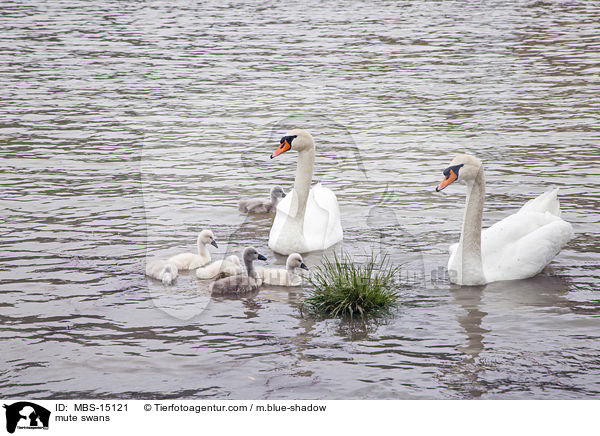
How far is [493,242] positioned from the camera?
32.1 feet

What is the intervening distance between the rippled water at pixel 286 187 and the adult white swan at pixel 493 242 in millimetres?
190

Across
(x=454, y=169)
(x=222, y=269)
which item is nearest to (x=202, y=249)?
(x=222, y=269)

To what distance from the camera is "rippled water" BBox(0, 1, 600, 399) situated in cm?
751

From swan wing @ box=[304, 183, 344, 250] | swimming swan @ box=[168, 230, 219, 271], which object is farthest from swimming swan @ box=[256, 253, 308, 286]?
swan wing @ box=[304, 183, 344, 250]

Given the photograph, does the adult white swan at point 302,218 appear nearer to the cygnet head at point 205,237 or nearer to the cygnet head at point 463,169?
the cygnet head at point 205,237

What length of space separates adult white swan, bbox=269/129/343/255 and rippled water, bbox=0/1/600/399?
232 millimetres

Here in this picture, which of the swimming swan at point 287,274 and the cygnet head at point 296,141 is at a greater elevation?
the cygnet head at point 296,141

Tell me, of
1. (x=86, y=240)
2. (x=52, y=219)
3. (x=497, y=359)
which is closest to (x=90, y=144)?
(x=52, y=219)

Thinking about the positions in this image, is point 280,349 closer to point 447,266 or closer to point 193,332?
point 193,332

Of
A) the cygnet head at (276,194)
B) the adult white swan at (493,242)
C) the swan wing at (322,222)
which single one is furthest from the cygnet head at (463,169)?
the cygnet head at (276,194)

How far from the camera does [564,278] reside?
9.72 metres

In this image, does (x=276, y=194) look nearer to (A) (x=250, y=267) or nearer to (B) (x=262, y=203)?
(B) (x=262, y=203)

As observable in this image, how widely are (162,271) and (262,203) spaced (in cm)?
301
